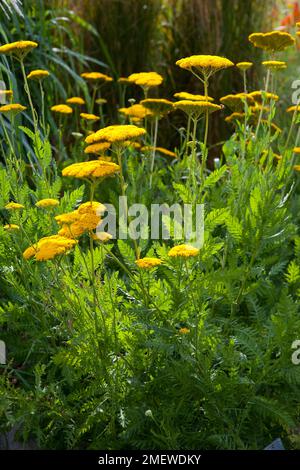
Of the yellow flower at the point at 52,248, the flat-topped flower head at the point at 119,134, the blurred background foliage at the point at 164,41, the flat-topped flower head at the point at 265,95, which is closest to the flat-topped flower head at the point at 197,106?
the flat-topped flower head at the point at 119,134

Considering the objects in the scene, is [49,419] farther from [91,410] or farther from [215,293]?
[215,293]

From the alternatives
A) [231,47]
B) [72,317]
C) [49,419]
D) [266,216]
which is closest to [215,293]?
[266,216]

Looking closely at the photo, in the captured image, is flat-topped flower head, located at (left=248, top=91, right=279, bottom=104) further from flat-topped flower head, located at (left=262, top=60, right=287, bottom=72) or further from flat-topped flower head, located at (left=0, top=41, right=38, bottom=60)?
flat-topped flower head, located at (left=0, top=41, right=38, bottom=60)

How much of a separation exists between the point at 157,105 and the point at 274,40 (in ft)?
2.07

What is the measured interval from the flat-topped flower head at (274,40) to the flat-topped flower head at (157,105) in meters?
0.54

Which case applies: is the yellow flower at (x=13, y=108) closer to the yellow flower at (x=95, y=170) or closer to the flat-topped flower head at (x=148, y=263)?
the yellow flower at (x=95, y=170)

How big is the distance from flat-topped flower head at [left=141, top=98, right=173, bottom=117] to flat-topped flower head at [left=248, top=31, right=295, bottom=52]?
54 cm

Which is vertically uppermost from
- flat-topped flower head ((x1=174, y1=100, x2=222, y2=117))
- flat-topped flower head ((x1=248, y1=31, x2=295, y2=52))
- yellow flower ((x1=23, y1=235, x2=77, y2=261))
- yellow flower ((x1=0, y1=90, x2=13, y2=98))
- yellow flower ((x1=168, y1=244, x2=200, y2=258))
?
flat-topped flower head ((x1=248, y1=31, x2=295, y2=52))

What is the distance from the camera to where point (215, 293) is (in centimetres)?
246

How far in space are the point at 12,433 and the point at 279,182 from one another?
3.87 feet

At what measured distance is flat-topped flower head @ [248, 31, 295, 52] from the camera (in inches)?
105

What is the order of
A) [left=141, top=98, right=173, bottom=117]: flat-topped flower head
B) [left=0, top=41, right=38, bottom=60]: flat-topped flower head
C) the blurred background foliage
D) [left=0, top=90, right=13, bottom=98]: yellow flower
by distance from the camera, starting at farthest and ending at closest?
1. the blurred background foliage
2. [left=141, top=98, right=173, bottom=117]: flat-topped flower head
3. [left=0, top=90, right=13, bottom=98]: yellow flower
4. [left=0, top=41, right=38, bottom=60]: flat-topped flower head

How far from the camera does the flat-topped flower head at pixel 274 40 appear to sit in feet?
8.79
